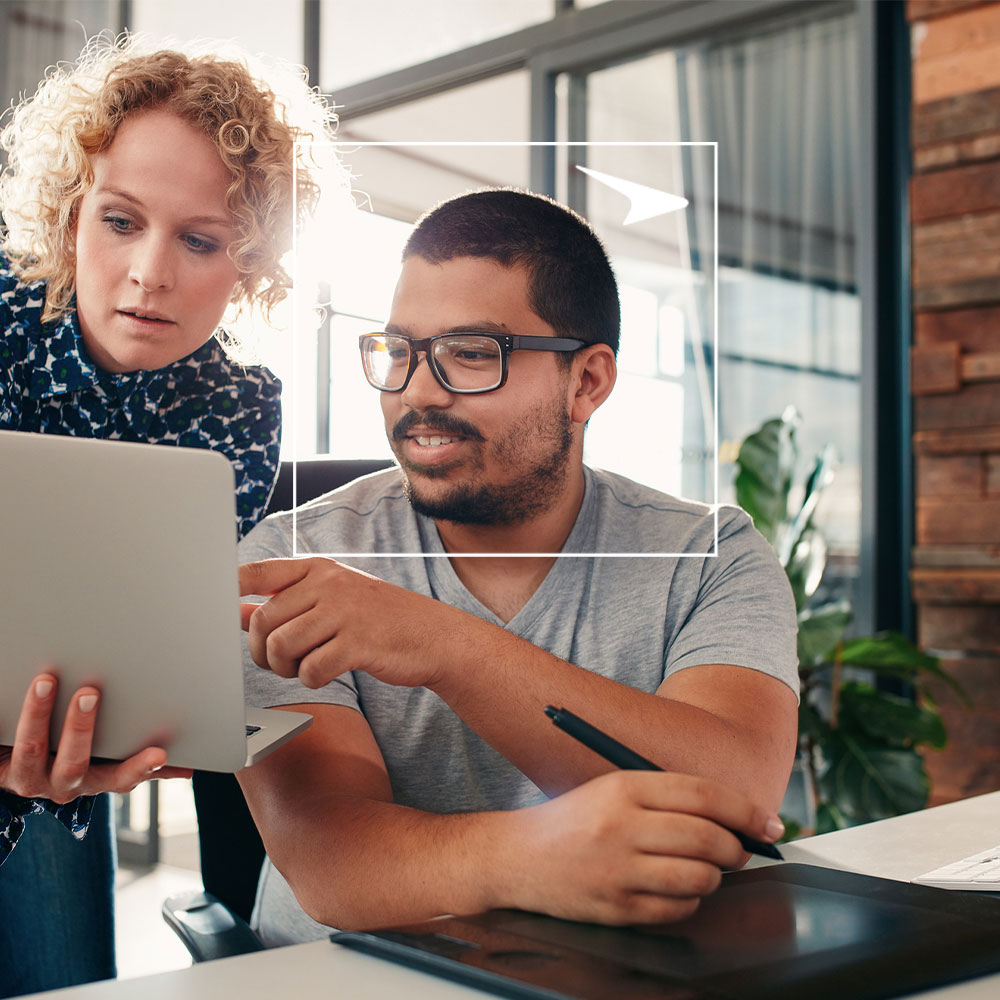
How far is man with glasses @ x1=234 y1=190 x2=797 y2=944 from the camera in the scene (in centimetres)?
65

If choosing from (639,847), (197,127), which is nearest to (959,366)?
(197,127)

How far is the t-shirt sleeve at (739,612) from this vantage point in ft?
3.19

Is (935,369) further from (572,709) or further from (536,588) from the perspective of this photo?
(572,709)

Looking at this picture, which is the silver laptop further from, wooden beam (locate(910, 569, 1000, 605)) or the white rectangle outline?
wooden beam (locate(910, 569, 1000, 605))

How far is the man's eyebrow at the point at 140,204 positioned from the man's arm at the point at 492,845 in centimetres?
44

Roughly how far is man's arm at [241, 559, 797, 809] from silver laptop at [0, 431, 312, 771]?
91mm

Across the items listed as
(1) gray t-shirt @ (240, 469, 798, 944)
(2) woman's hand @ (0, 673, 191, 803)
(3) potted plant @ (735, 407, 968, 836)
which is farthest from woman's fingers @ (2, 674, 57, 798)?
(3) potted plant @ (735, 407, 968, 836)

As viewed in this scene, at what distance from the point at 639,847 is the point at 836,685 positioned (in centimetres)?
167

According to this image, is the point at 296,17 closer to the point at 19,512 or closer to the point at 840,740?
the point at 840,740

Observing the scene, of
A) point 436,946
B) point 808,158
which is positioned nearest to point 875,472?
point 808,158

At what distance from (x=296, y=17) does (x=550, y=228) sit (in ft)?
8.22

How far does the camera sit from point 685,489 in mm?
Result: 987

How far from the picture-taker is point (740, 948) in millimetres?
564

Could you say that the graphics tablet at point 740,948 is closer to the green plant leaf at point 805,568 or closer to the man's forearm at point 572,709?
the man's forearm at point 572,709
